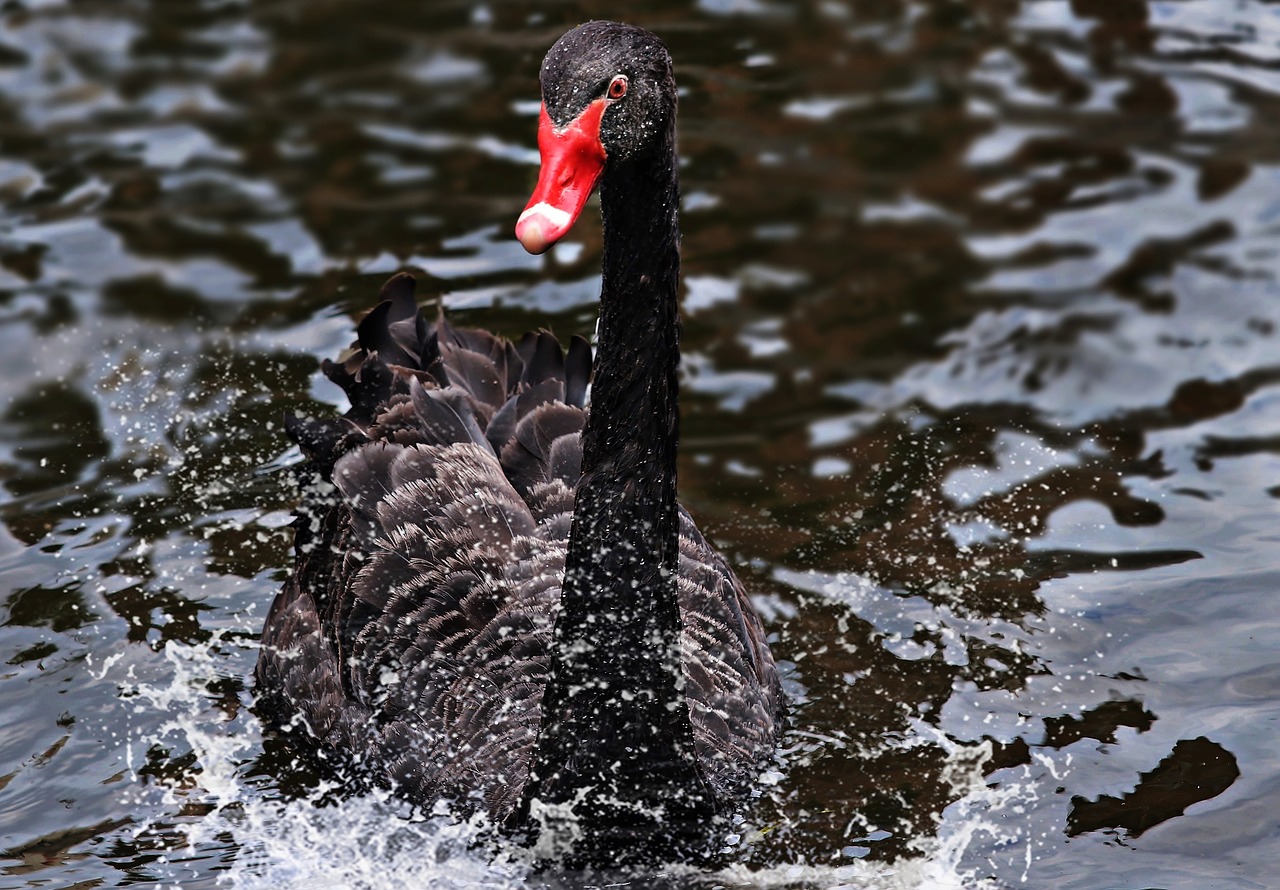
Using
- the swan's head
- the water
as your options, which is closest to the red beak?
the swan's head

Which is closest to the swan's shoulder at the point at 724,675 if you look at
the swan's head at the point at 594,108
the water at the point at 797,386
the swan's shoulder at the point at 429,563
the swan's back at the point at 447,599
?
the swan's back at the point at 447,599

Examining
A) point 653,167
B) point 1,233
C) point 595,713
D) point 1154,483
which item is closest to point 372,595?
point 595,713

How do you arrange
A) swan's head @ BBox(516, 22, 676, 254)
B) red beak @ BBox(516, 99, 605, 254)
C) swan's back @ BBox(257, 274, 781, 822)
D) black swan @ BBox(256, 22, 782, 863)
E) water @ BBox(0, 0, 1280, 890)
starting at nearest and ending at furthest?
red beak @ BBox(516, 99, 605, 254)
swan's head @ BBox(516, 22, 676, 254)
black swan @ BBox(256, 22, 782, 863)
swan's back @ BBox(257, 274, 781, 822)
water @ BBox(0, 0, 1280, 890)

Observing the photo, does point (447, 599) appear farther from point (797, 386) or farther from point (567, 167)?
point (797, 386)

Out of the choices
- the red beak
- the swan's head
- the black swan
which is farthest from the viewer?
the black swan

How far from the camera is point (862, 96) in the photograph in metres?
11.9

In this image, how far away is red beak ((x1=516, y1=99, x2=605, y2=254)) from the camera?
4.53 m

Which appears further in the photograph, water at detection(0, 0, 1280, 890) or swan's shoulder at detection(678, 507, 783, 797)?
water at detection(0, 0, 1280, 890)

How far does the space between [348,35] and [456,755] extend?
7762 mm

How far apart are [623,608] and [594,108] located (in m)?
1.71

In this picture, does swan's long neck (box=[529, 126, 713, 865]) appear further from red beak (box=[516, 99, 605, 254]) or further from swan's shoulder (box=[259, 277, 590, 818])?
red beak (box=[516, 99, 605, 254])

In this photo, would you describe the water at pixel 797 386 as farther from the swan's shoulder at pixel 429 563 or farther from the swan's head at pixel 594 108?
the swan's head at pixel 594 108

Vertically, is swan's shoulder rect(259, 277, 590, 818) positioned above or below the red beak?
below

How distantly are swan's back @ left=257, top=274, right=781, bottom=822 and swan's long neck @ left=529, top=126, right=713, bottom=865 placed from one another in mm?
157
